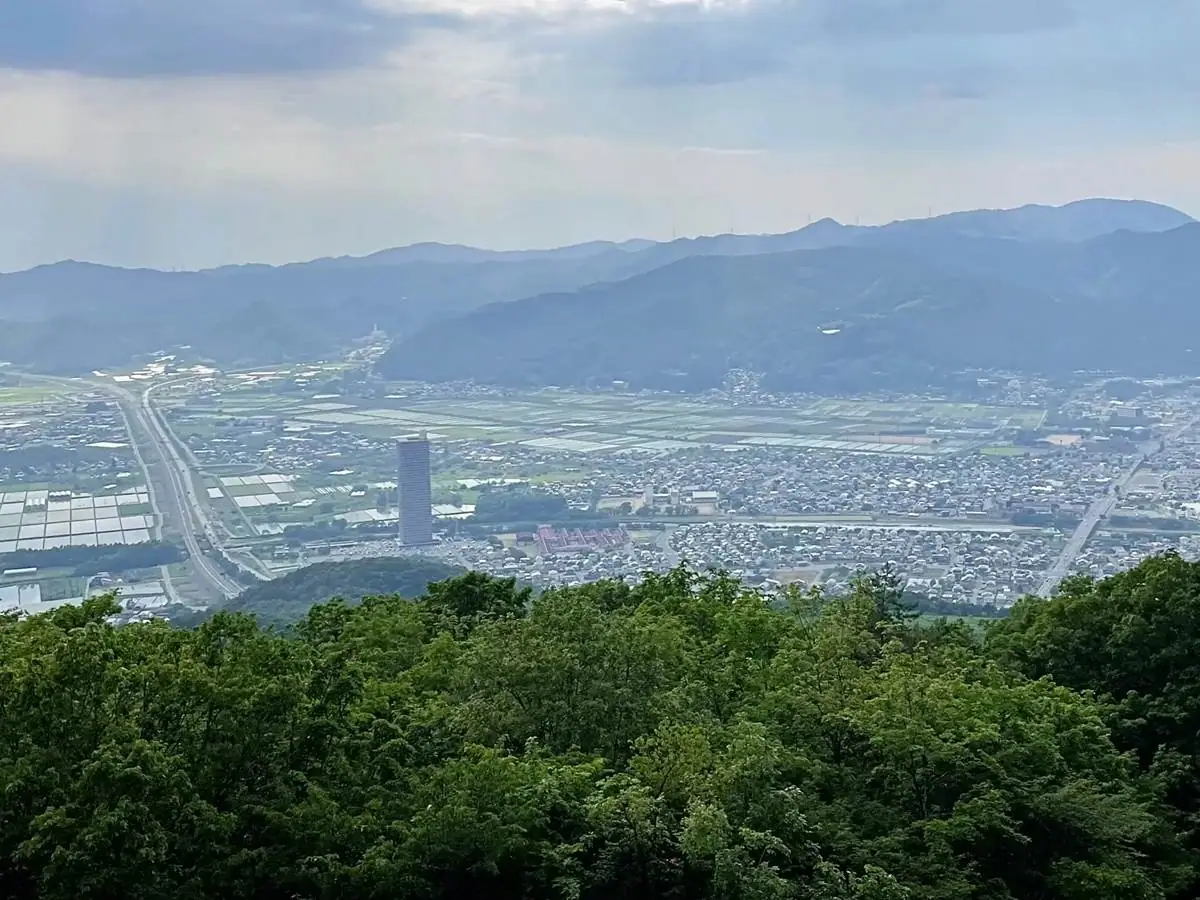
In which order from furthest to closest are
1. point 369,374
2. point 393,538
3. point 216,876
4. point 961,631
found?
point 369,374 → point 393,538 → point 961,631 → point 216,876

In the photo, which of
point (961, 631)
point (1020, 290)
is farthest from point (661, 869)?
point (1020, 290)

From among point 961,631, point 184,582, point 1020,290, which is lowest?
point 184,582

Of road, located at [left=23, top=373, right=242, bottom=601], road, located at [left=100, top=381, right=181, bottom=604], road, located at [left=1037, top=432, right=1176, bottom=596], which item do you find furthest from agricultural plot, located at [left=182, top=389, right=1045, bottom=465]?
road, located at [left=100, top=381, right=181, bottom=604]

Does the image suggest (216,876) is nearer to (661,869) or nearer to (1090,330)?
(661,869)

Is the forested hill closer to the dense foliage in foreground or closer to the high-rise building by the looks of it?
the high-rise building

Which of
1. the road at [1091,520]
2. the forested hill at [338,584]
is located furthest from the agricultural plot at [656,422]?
the forested hill at [338,584]

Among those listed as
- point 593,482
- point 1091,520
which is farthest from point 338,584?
point 1091,520
